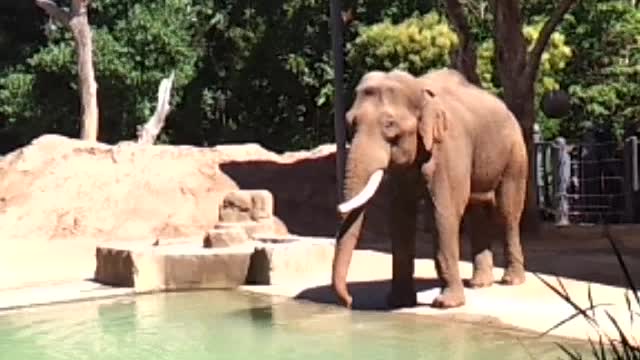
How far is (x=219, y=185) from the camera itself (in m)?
19.2

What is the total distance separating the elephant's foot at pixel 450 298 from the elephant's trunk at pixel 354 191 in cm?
94

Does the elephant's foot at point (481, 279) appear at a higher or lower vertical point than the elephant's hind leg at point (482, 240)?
lower

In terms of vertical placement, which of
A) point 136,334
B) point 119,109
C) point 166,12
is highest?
point 166,12

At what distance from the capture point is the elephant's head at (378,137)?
9.38 metres

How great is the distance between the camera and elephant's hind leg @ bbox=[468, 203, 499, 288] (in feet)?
36.1

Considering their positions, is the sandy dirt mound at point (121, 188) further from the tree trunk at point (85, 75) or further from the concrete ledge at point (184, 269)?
the concrete ledge at point (184, 269)

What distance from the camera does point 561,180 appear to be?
63.8 feet

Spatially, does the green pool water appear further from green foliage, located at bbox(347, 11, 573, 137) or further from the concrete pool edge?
green foliage, located at bbox(347, 11, 573, 137)

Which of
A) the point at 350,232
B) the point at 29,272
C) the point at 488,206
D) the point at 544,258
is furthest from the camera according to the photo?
the point at 29,272

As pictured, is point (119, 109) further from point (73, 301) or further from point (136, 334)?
point (136, 334)

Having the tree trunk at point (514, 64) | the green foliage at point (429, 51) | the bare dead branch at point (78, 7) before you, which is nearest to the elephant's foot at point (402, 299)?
the tree trunk at point (514, 64)

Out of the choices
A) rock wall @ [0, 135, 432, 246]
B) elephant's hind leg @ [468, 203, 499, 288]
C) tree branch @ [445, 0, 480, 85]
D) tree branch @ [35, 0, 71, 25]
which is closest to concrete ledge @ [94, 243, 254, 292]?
elephant's hind leg @ [468, 203, 499, 288]

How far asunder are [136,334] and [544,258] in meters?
Result: 5.33

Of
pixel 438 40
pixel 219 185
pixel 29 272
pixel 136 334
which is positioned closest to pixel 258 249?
pixel 136 334
